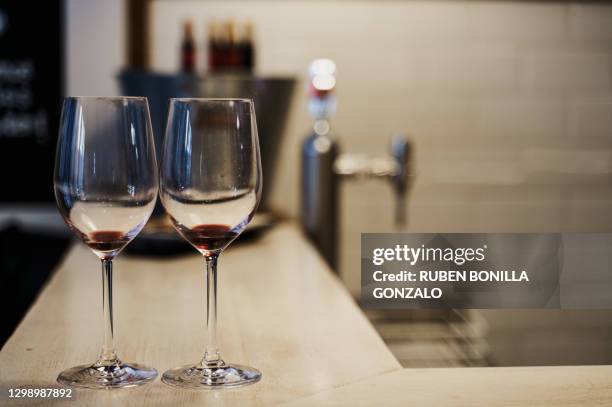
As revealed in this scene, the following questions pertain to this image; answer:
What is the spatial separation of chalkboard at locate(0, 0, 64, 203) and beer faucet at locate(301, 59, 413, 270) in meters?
0.66

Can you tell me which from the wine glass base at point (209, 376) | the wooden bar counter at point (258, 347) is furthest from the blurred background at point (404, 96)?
the wine glass base at point (209, 376)

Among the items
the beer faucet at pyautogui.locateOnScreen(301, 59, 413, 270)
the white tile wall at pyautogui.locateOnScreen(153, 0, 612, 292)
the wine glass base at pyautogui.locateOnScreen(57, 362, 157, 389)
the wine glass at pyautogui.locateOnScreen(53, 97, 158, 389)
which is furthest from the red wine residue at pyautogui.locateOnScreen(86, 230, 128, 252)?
the white tile wall at pyautogui.locateOnScreen(153, 0, 612, 292)

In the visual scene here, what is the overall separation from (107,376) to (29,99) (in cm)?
156

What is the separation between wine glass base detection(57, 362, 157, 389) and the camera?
730 millimetres

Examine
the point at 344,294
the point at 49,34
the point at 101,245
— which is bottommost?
the point at 344,294

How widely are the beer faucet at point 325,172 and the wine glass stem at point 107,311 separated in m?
1.10

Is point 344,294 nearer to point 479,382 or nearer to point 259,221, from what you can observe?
point 479,382

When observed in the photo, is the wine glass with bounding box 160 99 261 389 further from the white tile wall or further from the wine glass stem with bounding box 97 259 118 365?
the white tile wall

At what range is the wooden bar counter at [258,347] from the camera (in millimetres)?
716

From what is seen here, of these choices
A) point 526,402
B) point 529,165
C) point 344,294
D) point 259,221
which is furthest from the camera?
point 529,165

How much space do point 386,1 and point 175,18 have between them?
50 centimetres

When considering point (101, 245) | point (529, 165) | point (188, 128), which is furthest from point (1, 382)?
point (529, 165)

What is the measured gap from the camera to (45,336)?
91cm

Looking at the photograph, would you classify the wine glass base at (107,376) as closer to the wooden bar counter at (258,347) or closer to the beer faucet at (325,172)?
the wooden bar counter at (258,347)
